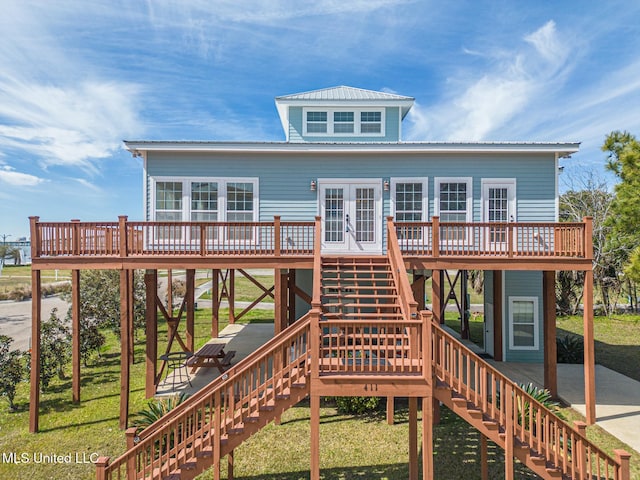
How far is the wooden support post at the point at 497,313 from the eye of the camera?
11594 millimetres

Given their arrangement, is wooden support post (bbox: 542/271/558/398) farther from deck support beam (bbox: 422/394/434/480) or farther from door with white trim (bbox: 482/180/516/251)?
deck support beam (bbox: 422/394/434/480)

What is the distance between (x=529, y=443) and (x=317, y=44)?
55.8 feet

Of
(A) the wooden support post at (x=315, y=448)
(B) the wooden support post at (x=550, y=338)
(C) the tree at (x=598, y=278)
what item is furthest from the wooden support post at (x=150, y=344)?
(C) the tree at (x=598, y=278)

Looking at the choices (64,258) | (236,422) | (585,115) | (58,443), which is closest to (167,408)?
(58,443)

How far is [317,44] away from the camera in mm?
16297

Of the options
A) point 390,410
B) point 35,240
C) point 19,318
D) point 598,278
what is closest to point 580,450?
point 390,410

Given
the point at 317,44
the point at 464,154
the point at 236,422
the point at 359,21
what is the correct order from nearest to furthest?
the point at 236,422, the point at 464,154, the point at 359,21, the point at 317,44

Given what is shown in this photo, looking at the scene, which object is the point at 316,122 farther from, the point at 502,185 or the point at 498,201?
the point at 498,201

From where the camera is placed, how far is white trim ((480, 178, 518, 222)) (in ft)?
34.4

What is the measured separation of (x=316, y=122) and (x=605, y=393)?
40.3 feet

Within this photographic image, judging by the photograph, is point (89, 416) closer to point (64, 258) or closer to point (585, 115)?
point (64, 258)

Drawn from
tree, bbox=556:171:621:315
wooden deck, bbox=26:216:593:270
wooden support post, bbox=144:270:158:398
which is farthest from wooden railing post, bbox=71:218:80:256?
tree, bbox=556:171:621:315

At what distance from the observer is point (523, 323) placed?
1185cm

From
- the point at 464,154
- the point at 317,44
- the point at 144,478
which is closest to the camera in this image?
the point at 144,478
